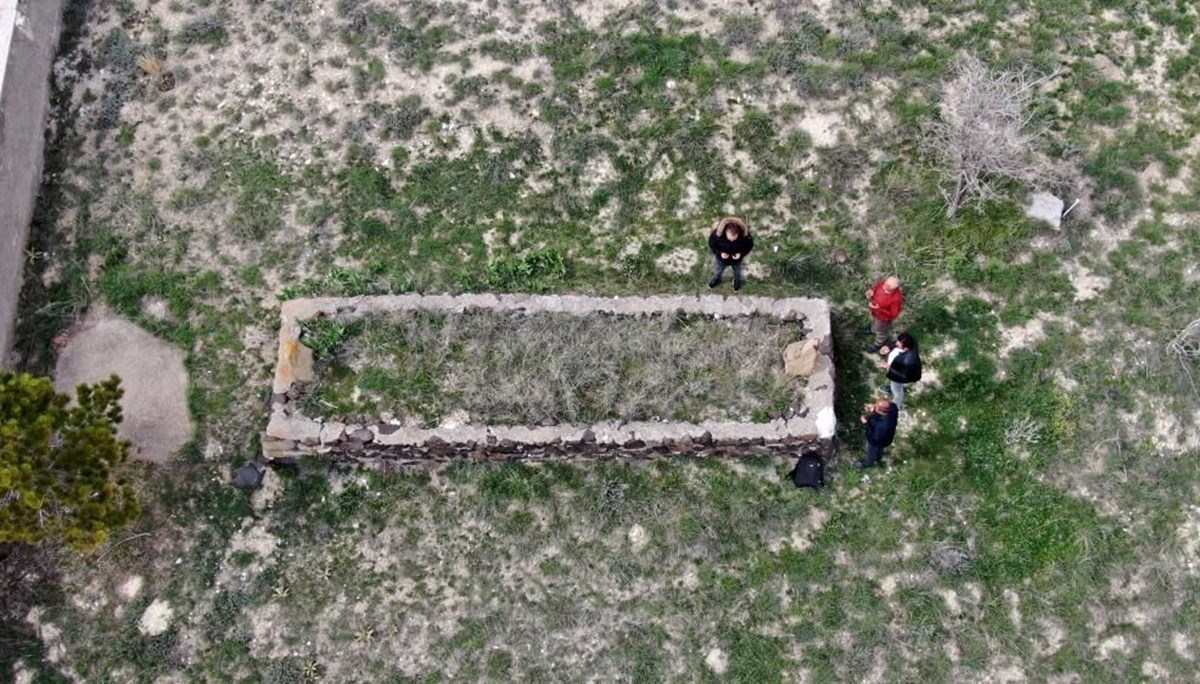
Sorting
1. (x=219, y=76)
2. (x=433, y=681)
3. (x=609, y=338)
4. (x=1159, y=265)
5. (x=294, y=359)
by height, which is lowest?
(x=433, y=681)

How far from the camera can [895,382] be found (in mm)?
9852

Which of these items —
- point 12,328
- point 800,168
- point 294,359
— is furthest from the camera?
point 800,168

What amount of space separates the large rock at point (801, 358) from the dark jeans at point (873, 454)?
3.40ft

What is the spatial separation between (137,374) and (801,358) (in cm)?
769

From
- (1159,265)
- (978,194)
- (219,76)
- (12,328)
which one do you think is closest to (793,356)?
(978,194)

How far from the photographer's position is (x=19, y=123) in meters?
11.5

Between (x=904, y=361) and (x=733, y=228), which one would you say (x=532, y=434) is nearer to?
(x=733, y=228)

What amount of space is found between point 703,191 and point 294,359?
5402mm

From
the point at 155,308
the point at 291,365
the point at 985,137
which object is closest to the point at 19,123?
the point at 155,308

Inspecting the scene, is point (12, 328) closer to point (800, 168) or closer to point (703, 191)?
point (703, 191)

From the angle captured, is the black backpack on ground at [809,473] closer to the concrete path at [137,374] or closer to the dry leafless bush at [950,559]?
the dry leafless bush at [950,559]

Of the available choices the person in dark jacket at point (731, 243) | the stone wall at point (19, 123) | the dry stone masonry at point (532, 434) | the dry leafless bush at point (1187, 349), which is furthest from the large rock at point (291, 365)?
the dry leafless bush at point (1187, 349)

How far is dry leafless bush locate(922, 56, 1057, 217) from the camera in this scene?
1087 cm

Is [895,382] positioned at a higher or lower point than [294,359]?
lower
